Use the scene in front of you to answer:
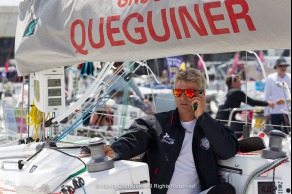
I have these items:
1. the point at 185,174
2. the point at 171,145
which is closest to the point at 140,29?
the point at 171,145

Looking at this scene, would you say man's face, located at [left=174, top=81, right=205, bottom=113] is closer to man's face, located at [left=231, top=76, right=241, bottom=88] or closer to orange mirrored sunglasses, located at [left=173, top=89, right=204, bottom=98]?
orange mirrored sunglasses, located at [left=173, top=89, right=204, bottom=98]

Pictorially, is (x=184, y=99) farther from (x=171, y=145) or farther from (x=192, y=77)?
(x=171, y=145)

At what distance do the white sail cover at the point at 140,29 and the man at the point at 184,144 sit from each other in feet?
1.13

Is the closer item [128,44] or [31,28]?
[128,44]

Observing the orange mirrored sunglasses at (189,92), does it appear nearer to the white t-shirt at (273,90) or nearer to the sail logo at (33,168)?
the sail logo at (33,168)

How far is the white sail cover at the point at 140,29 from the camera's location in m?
3.32

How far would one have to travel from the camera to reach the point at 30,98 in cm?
491

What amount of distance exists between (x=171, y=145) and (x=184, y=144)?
88 millimetres

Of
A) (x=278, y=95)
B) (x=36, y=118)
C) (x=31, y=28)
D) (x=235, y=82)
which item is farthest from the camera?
(x=278, y=95)

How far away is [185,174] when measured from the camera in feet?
12.6

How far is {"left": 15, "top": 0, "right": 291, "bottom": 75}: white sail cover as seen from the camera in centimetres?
332

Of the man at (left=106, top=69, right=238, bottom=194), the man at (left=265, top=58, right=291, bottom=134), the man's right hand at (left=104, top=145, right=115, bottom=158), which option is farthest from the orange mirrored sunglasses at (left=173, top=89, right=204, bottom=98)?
the man at (left=265, top=58, right=291, bottom=134)

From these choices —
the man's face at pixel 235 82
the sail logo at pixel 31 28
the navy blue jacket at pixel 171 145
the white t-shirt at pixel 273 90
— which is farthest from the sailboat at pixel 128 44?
the white t-shirt at pixel 273 90

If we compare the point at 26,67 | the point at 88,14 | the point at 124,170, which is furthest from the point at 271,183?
the point at 26,67
